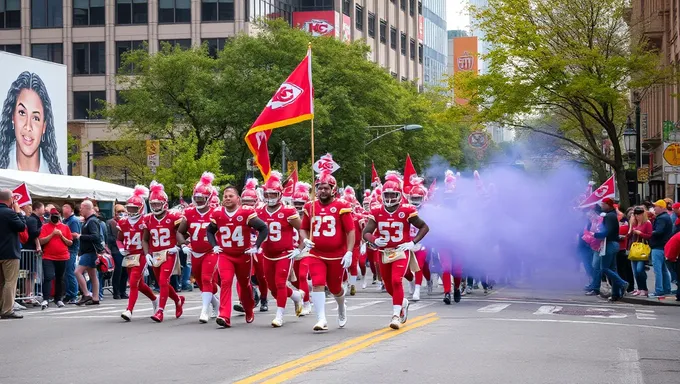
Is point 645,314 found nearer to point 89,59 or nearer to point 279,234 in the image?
point 279,234

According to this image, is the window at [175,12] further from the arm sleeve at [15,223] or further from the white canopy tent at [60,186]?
the arm sleeve at [15,223]

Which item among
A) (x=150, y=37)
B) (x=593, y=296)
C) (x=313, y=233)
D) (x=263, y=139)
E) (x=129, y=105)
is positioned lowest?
(x=593, y=296)

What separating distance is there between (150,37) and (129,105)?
1700cm

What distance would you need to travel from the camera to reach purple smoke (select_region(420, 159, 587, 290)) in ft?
73.4

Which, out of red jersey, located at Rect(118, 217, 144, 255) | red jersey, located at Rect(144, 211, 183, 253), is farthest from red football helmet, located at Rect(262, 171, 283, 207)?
red jersey, located at Rect(118, 217, 144, 255)

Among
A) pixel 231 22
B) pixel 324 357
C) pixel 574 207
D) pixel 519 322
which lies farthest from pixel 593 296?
pixel 231 22

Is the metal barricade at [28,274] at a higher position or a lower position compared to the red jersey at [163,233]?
lower

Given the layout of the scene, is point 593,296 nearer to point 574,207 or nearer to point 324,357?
point 574,207

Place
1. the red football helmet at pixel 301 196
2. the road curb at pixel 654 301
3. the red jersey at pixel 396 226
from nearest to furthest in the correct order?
the red jersey at pixel 396 226
the red football helmet at pixel 301 196
the road curb at pixel 654 301

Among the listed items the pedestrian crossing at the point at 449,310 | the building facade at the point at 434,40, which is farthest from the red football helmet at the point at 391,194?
the building facade at the point at 434,40

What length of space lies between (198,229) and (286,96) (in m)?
3.99

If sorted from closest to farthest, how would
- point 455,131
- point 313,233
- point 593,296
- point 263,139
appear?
point 313,233
point 263,139
point 593,296
point 455,131

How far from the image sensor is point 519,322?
53.7 ft

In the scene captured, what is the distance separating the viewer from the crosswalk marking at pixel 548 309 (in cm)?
1838
